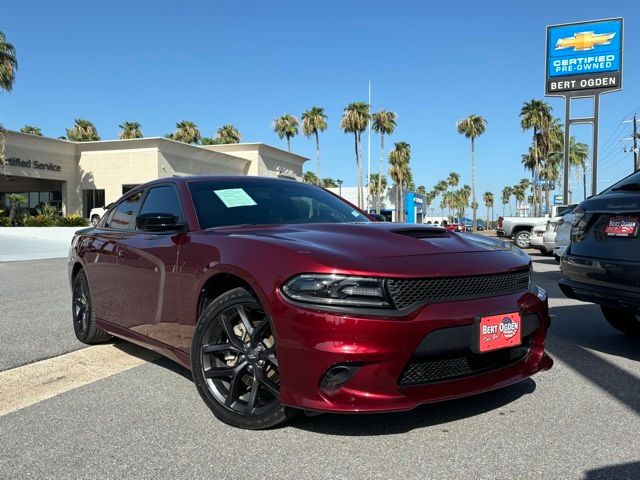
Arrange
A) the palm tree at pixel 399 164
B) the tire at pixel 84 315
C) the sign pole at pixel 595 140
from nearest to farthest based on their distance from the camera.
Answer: the tire at pixel 84 315
the sign pole at pixel 595 140
the palm tree at pixel 399 164

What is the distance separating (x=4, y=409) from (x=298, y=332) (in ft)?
6.99

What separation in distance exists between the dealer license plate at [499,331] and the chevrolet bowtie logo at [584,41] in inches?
1105

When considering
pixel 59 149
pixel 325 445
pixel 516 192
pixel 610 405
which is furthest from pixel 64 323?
pixel 516 192

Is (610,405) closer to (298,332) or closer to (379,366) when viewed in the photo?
(379,366)

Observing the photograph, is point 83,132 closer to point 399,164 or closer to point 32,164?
point 32,164

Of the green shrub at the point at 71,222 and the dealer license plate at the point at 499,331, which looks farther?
the green shrub at the point at 71,222

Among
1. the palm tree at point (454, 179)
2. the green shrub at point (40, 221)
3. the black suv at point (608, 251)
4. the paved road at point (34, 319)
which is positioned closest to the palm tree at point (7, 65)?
the green shrub at point (40, 221)

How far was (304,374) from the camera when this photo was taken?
2.67 meters

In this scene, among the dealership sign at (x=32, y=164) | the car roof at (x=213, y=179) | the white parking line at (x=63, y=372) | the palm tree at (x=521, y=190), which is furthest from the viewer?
the palm tree at (x=521, y=190)

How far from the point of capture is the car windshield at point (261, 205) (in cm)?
381

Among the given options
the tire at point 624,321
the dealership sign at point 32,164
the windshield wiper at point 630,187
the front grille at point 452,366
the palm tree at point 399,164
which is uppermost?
the palm tree at point 399,164

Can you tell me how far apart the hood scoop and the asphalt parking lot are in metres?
1.03

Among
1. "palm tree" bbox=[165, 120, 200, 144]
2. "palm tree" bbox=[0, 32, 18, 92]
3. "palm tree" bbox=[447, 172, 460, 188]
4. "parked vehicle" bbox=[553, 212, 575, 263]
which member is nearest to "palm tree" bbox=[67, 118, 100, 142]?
"palm tree" bbox=[165, 120, 200, 144]

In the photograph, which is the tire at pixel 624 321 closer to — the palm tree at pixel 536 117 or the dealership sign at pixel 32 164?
the dealership sign at pixel 32 164
